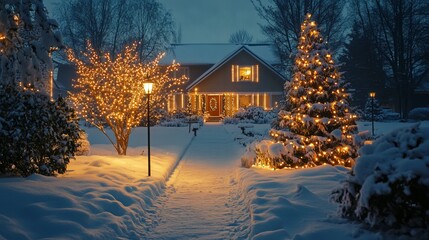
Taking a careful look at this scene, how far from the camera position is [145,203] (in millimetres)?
8188

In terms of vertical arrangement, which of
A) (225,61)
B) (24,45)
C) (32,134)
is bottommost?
(32,134)

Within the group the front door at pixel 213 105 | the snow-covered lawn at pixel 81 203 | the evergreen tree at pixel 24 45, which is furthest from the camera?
the front door at pixel 213 105

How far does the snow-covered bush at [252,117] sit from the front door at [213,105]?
226 inches

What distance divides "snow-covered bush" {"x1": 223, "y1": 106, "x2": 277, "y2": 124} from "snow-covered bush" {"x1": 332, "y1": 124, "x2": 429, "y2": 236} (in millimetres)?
26660

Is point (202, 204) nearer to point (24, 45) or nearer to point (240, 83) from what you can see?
A: point (24, 45)

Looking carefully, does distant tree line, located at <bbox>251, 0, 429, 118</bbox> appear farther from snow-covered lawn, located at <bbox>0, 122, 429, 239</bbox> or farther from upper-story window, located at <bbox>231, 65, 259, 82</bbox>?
snow-covered lawn, located at <bbox>0, 122, 429, 239</bbox>

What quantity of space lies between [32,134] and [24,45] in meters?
3.32

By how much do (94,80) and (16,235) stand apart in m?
10.6

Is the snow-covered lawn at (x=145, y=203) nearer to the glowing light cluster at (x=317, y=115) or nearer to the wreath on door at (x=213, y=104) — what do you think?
the glowing light cluster at (x=317, y=115)

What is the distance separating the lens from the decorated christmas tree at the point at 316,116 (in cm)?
1173

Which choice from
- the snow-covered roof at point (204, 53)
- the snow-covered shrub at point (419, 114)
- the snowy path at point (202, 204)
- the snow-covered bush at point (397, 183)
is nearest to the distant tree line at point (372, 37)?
the snow-covered shrub at point (419, 114)

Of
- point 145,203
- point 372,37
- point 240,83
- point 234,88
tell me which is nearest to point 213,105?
point 234,88

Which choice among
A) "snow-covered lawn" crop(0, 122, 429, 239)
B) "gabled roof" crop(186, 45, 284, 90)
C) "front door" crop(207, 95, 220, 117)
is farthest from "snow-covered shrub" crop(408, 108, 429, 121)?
"snow-covered lawn" crop(0, 122, 429, 239)

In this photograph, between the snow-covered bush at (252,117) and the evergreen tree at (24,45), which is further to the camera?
the snow-covered bush at (252,117)
